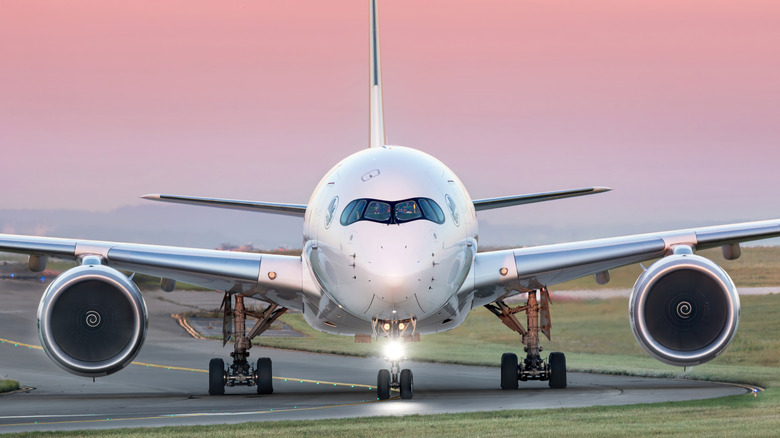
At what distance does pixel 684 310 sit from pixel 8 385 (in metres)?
13.4

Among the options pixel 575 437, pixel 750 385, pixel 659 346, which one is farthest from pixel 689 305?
pixel 575 437

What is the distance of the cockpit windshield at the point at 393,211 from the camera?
15672 millimetres

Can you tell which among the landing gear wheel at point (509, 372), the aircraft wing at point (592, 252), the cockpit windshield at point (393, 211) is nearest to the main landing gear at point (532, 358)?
the landing gear wheel at point (509, 372)

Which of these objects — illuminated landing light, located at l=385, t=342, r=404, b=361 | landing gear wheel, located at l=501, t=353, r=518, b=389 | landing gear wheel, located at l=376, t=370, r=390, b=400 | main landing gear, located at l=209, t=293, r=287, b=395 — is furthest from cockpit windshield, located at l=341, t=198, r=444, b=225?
landing gear wheel, located at l=501, t=353, r=518, b=389

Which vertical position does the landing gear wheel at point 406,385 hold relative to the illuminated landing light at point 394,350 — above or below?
below

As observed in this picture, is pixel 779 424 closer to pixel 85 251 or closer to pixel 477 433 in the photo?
pixel 477 433

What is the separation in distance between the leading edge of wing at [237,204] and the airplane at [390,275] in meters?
0.03

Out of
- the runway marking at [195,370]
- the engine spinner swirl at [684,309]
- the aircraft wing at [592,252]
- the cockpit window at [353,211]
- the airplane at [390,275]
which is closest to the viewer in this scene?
the airplane at [390,275]

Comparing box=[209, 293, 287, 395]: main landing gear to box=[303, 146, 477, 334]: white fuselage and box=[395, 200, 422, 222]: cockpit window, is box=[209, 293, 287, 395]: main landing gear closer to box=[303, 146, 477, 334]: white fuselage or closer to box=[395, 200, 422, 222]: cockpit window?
box=[303, 146, 477, 334]: white fuselage

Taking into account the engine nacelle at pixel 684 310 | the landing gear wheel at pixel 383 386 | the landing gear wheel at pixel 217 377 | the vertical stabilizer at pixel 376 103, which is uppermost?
the vertical stabilizer at pixel 376 103

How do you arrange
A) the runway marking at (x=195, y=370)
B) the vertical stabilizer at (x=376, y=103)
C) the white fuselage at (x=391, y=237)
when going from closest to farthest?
1. the white fuselage at (x=391, y=237)
2. the runway marking at (x=195, y=370)
3. the vertical stabilizer at (x=376, y=103)

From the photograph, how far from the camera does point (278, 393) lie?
21.1 m

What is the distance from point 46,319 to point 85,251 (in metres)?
1.97

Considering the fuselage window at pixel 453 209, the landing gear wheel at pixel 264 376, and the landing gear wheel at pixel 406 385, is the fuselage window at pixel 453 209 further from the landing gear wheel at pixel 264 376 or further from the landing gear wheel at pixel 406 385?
the landing gear wheel at pixel 264 376
